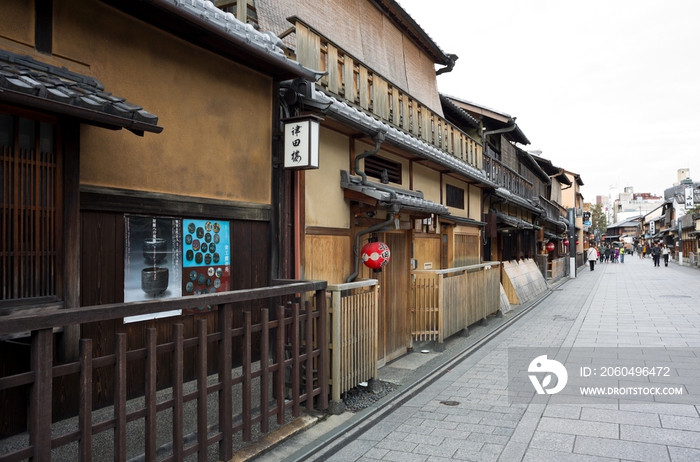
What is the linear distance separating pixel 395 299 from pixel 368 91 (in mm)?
4418

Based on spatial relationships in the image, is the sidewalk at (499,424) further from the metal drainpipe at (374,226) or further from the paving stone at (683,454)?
the metal drainpipe at (374,226)

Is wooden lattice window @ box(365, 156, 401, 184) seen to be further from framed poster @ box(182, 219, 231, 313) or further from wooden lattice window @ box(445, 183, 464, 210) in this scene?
framed poster @ box(182, 219, 231, 313)

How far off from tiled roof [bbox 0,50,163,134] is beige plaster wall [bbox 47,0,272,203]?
0.56m

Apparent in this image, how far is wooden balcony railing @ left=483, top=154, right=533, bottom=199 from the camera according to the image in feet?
63.1

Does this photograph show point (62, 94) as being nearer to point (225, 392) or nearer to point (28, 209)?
point (28, 209)

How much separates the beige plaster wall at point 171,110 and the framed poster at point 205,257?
420 mm

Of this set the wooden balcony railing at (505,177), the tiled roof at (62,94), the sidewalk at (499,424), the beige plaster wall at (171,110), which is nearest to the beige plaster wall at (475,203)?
the wooden balcony railing at (505,177)

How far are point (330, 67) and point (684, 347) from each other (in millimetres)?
9963

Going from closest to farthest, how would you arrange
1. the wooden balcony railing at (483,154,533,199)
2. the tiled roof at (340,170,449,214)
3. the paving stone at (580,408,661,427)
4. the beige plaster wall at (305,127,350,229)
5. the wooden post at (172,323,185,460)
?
the wooden post at (172,323,185,460), the paving stone at (580,408,661,427), the beige plaster wall at (305,127,350,229), the tiled roof at (340,170,449,214), the wooden balcony railing at (483,154,533,199)

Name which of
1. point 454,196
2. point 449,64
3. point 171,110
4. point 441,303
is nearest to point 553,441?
point 441,303

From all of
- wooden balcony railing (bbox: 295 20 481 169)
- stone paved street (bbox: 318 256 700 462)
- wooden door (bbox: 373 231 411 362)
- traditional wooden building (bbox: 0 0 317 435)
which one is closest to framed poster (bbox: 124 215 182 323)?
traditional wooden building (bbox: 0 0 317 435)

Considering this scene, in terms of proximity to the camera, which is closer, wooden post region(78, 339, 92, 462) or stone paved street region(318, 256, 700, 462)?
wooden post region(78, 339, 92, 462)

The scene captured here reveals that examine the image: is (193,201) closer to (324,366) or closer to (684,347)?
(324,366)

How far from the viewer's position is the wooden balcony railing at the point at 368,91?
7980 millimetres
